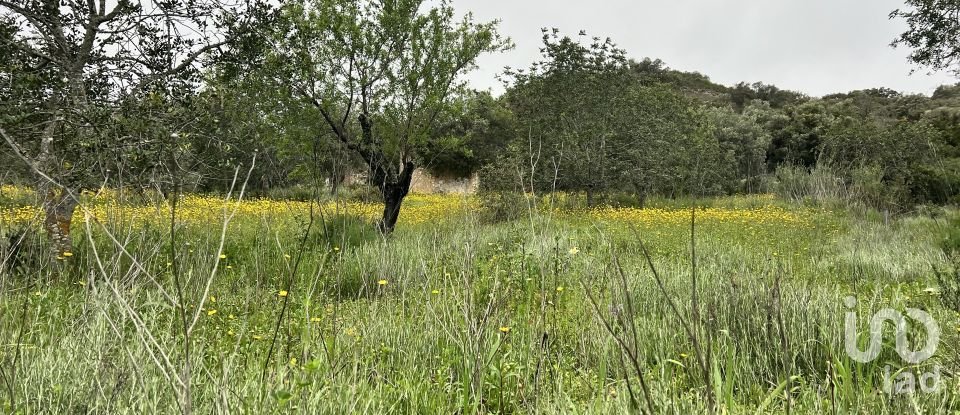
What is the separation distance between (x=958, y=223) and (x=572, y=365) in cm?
747

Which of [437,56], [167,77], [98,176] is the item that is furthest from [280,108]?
[98,176]

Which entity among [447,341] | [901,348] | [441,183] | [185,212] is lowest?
[447,341]

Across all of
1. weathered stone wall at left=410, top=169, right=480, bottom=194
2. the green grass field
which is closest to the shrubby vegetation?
the green grass field

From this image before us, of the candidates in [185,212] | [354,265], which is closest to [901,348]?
[354,265]

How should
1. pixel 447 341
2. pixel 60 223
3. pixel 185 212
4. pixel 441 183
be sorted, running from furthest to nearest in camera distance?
pixel 441 183
pixel 185 212
pixel 60 223
pixel 447 341

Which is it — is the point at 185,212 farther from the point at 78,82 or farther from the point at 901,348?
the point at 901,348

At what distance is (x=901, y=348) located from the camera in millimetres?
2113

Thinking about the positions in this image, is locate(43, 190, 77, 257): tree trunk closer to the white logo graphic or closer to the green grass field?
the green grass field

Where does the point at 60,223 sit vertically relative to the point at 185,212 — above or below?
below

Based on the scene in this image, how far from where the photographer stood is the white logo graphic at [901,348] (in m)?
1.84

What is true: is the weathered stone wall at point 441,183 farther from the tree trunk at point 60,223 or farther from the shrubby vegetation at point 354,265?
the tree trunk at point 60,223

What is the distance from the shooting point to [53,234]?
4.16m

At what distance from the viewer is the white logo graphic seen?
6.03 ft

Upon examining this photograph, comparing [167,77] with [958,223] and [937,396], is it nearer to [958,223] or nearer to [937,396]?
[937,396]
